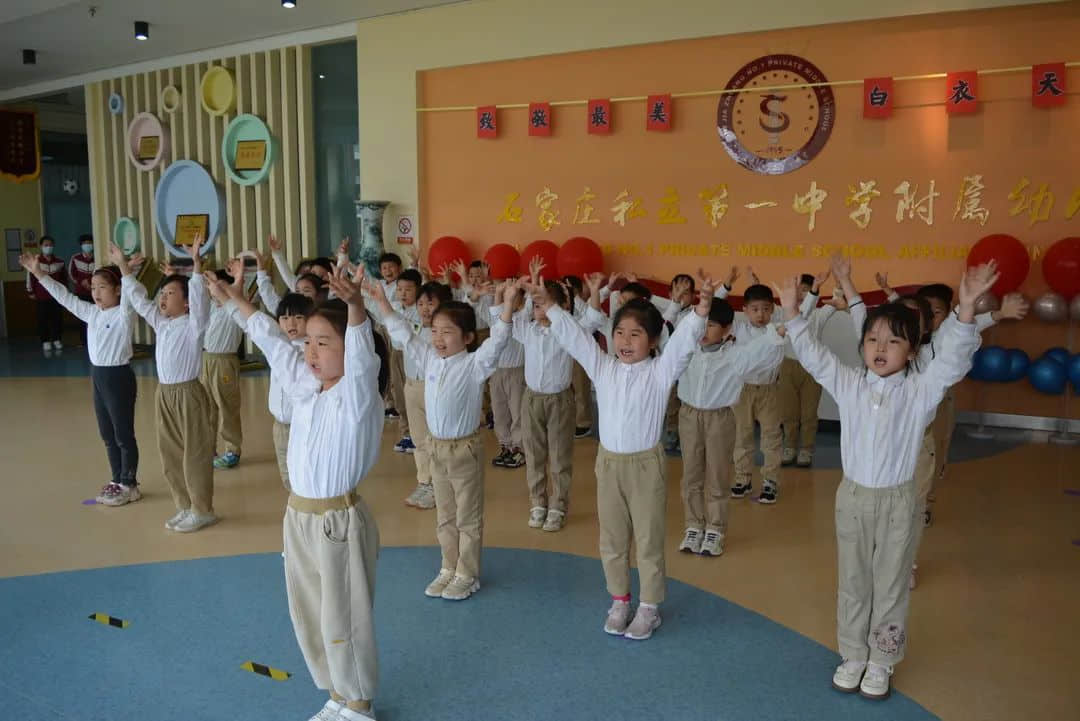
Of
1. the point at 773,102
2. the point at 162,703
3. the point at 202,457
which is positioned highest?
the point at 773,102

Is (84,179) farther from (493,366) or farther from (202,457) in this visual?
(493,366)

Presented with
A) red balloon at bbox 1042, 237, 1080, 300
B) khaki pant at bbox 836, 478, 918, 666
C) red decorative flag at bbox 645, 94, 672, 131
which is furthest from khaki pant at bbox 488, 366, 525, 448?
red balloon at bbox 1042, 237, 1080, 300

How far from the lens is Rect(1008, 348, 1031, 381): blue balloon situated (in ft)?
20.6

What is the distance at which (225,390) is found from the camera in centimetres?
553

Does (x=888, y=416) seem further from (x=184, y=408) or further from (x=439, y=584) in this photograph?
(x=184, y=408)

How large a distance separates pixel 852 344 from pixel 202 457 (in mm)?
4518

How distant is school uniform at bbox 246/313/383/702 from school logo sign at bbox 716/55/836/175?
5.20 m

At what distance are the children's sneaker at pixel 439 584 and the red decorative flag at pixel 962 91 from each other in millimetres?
5111

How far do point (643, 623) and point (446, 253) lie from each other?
528cm

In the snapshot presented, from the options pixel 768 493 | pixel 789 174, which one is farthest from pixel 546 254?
pixel 768 493

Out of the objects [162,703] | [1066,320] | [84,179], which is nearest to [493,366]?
[162,703]

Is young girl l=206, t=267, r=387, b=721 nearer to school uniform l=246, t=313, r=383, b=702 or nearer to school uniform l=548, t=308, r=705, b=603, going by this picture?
school uniform l=246, t=313, r=383, b=702

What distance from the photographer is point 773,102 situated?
6.78 metres

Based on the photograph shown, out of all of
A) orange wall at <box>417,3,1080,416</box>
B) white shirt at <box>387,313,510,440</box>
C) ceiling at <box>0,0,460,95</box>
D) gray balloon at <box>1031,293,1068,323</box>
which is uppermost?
ceiling at <box>0,0,460,95</box>
